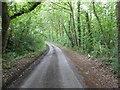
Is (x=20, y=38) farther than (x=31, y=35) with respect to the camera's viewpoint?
No

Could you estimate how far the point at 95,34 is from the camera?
30609mm

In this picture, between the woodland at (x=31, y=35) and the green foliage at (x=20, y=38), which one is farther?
the green foliage at (x=20, y=38)

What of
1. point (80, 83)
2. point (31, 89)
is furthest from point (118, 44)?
point (31, 89)

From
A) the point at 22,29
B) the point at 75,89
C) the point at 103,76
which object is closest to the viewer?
the point at 75,89

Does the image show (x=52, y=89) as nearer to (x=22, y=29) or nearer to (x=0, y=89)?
(x=0, y=89)

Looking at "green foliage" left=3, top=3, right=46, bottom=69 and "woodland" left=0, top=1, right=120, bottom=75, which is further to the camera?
"green foliage" left=3, top=3, right=46, bottom=69

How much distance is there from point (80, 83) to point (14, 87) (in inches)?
130

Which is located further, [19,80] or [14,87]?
[19,80]

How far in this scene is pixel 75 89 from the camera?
37.0 ft

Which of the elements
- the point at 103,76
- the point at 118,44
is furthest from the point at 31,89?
the point at 118,44

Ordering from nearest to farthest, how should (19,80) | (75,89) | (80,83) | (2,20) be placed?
(75,89) → (80,83) → (19,80) → (2,20)

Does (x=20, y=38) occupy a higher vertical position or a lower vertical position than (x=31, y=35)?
lower

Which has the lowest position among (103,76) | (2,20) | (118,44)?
(103,76)

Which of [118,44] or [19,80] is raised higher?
[118,44]
